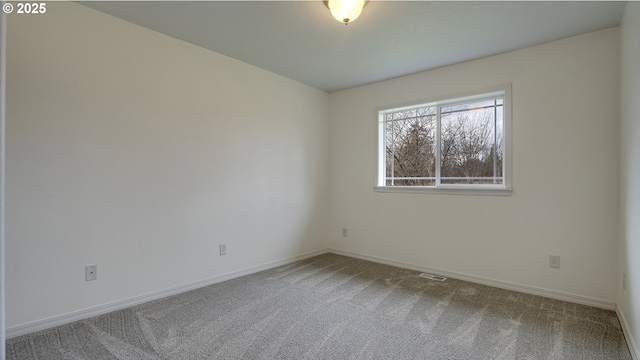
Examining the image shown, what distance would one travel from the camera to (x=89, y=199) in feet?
7.88

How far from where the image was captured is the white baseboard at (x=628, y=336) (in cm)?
186

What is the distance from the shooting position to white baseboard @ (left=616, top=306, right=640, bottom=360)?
73.2 inches

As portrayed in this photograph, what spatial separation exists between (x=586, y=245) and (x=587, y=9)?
1.94m

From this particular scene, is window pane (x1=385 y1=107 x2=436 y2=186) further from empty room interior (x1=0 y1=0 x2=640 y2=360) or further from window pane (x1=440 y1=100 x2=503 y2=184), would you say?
window pane (x1=440 y1=100 x2=503 y2=184)

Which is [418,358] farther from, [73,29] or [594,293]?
[73,29]

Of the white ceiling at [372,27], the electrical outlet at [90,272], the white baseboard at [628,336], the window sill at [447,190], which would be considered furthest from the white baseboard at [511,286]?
A: the electrical outlet at [90,272]

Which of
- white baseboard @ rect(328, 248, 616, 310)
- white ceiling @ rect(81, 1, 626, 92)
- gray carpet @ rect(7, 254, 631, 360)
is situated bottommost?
gray carpet @ rect(7, 254, 631, 360)

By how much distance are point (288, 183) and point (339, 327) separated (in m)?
2.15

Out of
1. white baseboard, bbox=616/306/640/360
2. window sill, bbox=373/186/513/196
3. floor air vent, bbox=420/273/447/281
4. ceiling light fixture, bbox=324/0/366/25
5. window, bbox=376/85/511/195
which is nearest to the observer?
white baseboard, bbox=616/306/640/360

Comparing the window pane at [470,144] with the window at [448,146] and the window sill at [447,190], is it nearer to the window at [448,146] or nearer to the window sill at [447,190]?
the window at [448,146]

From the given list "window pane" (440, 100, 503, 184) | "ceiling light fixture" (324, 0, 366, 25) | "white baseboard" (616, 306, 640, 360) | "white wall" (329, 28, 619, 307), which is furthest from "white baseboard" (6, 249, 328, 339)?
"white baseboard" (616, 306, 640, 360)

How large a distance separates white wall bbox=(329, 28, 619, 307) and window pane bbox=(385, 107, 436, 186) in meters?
0.25

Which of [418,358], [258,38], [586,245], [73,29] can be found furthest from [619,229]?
[73,29]

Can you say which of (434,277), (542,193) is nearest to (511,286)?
(434,277)
